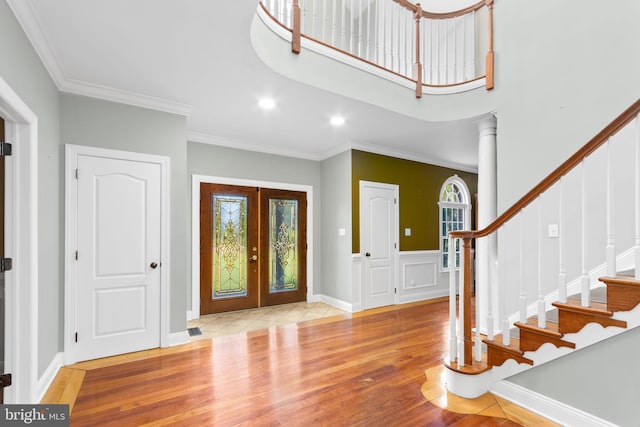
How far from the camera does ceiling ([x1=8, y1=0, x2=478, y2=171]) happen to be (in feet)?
6.66

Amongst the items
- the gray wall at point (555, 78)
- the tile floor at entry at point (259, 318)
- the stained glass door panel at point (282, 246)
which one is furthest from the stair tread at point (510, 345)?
the stained glass door panel at point (282, 246)

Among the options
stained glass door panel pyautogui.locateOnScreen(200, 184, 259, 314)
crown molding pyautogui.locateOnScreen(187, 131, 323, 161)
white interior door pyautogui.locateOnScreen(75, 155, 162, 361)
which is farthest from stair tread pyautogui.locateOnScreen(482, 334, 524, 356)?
crown molding pyautogui.locateOnScreen(187, 131, 323, 161)

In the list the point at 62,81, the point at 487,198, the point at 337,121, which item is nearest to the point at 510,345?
the point at 487,198

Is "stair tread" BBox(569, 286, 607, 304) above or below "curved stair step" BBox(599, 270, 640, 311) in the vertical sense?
below

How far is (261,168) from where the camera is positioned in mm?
4859

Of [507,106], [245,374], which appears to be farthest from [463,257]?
[245,374]

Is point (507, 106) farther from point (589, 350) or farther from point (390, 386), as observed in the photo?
point (390, 386)

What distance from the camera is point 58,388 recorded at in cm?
244

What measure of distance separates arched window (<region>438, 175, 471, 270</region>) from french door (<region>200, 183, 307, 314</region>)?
2748 mm

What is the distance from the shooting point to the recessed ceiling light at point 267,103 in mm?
3245

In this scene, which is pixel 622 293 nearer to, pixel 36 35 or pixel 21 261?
pixel 21 261

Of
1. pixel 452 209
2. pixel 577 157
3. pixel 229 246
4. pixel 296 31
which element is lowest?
pixel 229 246

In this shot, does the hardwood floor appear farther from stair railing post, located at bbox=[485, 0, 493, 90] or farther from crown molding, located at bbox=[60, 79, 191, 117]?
stair railing post, located at bbox=[485, 0, 493, 90]
